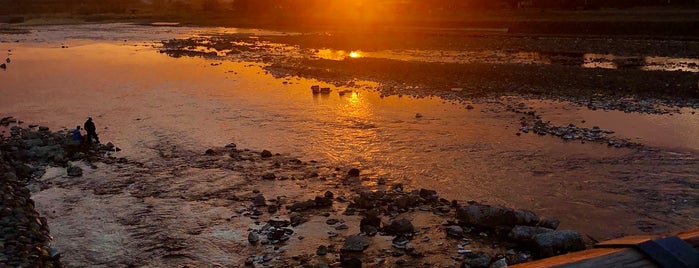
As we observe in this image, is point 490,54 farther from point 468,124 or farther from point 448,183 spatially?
point 448,183

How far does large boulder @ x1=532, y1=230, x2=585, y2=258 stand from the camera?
10148 millimetres

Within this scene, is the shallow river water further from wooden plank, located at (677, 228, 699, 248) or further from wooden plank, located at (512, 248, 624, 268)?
wooden plank, located at (512, 248, 624, 268)

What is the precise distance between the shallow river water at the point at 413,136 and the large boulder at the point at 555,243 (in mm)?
1451

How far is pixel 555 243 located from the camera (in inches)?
402

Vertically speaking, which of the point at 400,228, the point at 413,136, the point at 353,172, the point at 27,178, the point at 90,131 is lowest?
the point at 27,178

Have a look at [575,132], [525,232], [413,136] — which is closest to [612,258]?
[525,232]

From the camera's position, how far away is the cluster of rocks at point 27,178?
9.83 m

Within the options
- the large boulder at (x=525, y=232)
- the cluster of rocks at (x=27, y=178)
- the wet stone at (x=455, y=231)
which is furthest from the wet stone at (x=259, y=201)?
the large boulder at (x=525, y=232)

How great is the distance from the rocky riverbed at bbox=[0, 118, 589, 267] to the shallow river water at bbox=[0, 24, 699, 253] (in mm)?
1526

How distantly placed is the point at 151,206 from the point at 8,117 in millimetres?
15043

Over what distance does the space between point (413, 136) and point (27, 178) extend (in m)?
13.2

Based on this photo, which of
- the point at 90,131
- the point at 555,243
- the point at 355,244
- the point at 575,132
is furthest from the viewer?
the point at 575,132

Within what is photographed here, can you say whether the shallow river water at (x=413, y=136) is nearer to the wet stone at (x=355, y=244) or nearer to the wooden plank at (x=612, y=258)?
the wet stone at (x=355, y=244)

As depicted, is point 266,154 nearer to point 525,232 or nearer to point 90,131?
point 90,131
